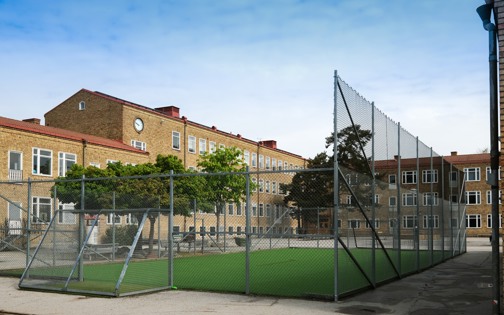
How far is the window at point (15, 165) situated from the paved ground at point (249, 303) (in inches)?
828

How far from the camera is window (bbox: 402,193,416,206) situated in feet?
62.5

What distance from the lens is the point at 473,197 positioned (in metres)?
70.0

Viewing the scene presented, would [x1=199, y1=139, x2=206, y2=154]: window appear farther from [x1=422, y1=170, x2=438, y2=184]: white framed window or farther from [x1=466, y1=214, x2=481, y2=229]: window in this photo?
[x1=466, y1=214, x2=481, y2=229]: window

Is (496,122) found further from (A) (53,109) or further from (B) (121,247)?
(A) (53,109)

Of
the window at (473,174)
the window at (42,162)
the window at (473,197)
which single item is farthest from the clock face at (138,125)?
the window at (473,197)

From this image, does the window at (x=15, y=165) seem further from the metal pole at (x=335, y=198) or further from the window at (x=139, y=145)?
the metal pole at (x=335, y=198)

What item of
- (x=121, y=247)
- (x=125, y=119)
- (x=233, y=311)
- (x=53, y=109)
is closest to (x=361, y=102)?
(x=233, y=311)

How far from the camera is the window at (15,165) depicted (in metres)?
33.5

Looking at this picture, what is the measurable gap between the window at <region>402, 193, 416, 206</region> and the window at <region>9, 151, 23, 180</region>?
23625 mm

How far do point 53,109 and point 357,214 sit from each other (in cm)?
3960

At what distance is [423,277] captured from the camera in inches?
666

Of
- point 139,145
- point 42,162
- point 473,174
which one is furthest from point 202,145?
point 473,174

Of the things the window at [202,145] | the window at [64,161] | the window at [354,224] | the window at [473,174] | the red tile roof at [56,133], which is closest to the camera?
the window at [354,224]

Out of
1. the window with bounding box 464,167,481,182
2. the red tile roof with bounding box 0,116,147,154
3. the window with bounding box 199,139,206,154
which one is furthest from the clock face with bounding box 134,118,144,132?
the window with bounding box 464,167,481,182
